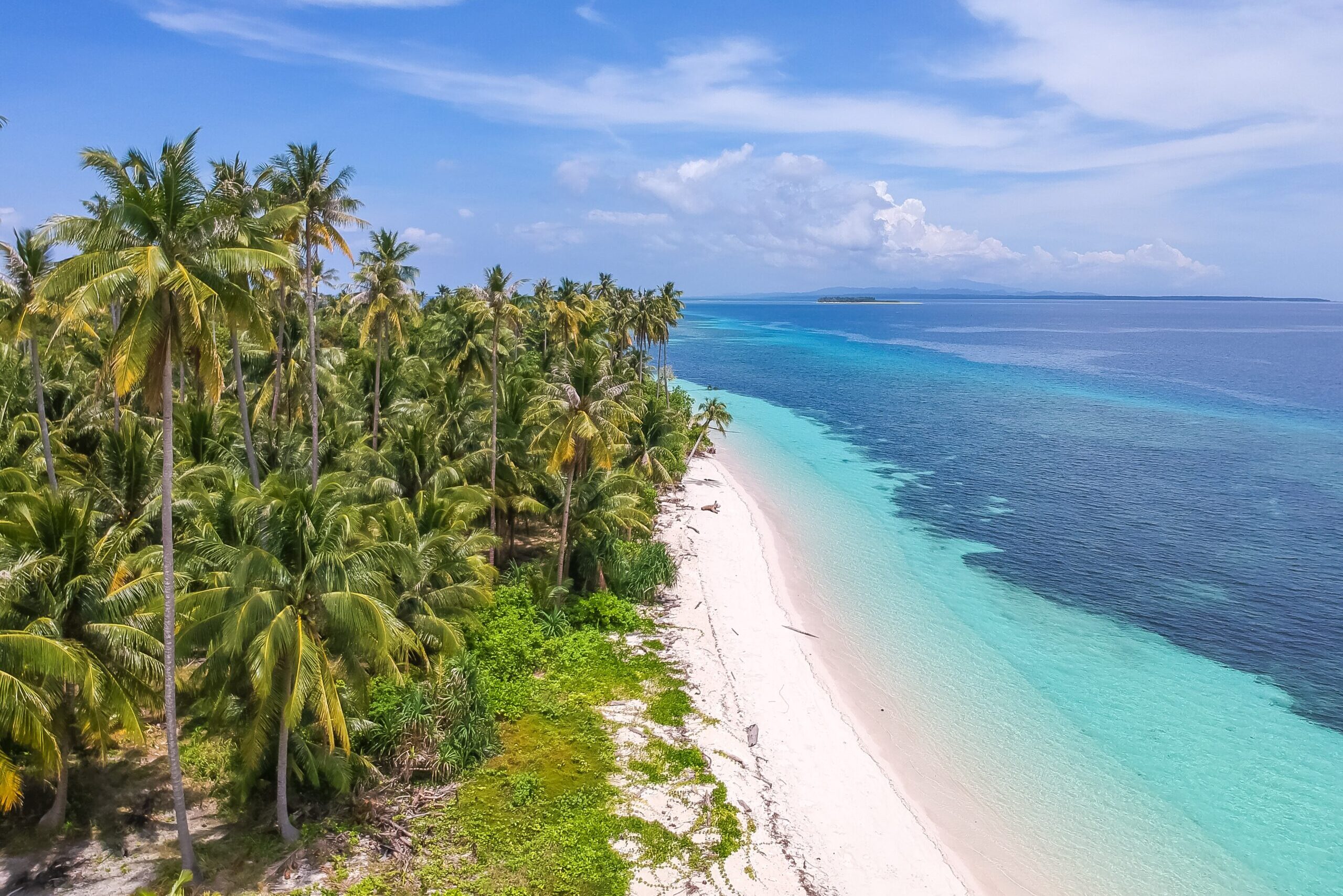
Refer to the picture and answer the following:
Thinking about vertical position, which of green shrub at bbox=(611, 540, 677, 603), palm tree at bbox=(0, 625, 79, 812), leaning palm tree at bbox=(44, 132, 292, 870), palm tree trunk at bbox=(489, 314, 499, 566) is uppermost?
leaning palm tree at bbox=(44, 132, 292, 870)

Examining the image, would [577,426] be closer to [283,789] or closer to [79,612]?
[283,789]

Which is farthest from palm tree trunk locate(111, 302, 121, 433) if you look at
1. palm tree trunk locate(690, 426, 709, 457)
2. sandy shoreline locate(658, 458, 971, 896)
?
palm tree trunk locate(690, 426, 709, 457)

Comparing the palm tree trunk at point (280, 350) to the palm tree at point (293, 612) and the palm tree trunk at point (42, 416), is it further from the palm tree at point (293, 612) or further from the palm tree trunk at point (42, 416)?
the palm tree at point (293, 612)

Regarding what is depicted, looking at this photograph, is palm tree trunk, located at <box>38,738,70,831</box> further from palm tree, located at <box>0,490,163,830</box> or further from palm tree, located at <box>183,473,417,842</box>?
palm tree, located at <box>183,473,417,842</box>

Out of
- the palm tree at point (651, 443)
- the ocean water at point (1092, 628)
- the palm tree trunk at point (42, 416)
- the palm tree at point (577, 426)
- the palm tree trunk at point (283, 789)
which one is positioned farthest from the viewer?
the palm tree at point (651, 443)

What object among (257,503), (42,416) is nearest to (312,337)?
(42,416)

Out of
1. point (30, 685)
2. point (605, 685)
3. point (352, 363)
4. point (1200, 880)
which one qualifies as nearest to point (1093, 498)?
point (1200, 880)

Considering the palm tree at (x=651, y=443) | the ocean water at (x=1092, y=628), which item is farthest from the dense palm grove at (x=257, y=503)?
the ocean water at (x=1092, y=628)
